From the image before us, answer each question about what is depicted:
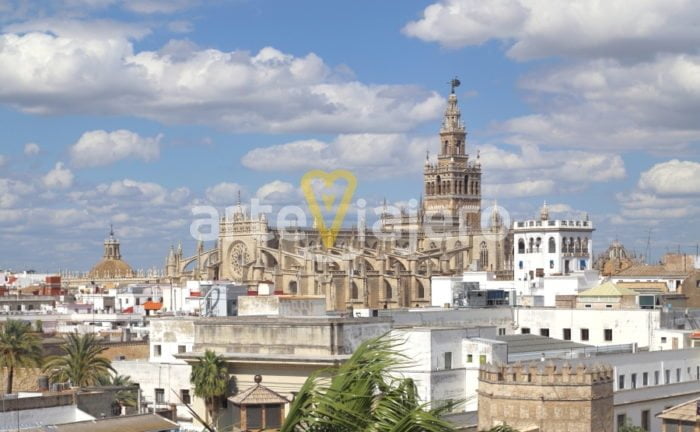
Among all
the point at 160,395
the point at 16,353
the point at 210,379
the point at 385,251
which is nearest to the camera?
the point at 210,379

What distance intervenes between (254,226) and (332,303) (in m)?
24.0

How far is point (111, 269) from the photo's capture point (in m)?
145

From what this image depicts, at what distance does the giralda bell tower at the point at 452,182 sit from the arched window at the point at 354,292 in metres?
31.3

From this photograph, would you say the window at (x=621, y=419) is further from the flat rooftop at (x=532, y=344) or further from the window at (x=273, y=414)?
the window at (x=273, y=414)

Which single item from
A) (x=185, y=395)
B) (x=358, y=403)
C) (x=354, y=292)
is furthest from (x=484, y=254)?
(x=358, y=403)

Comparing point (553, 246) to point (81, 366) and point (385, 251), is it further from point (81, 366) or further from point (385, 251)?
point (81, 366)

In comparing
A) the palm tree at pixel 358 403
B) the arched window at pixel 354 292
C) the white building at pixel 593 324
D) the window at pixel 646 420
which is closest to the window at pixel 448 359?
the window at pixel 646 420

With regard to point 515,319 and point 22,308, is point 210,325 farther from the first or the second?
point 22,308

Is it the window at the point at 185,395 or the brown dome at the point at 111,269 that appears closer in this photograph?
the window at the point at 185,395

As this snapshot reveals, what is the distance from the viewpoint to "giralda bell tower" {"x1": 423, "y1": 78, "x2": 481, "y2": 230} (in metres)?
135

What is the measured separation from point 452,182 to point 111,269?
40.0m

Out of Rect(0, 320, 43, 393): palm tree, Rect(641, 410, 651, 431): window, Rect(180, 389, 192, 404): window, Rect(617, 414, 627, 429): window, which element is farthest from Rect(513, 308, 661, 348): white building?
Rect(0, 320, 43, 393): palm tree

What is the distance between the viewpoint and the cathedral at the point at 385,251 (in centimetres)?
10450

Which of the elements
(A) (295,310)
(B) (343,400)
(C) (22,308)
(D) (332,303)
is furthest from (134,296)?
(B) (343,400)
